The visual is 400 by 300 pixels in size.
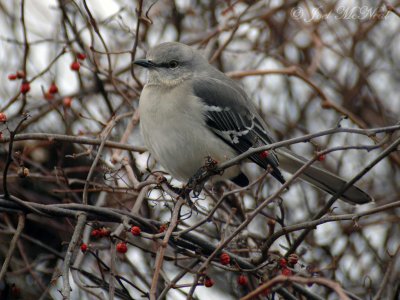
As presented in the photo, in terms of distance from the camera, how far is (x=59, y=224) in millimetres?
5176

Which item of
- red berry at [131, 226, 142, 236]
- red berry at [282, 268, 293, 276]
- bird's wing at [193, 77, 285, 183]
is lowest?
red berry at [131, 226, 142, 236]

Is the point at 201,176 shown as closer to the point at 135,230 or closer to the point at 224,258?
the point at 224,258

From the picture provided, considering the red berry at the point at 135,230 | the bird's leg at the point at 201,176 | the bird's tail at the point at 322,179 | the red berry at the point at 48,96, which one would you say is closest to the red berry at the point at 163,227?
the red berry at the point at 135,230

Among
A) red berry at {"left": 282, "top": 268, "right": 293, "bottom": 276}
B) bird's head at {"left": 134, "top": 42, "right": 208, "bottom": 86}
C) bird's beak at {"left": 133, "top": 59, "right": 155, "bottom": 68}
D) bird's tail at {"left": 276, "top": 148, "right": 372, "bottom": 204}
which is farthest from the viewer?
bird's head at {"left": 134, "top": 42, "right": 208, "bottom": 86}

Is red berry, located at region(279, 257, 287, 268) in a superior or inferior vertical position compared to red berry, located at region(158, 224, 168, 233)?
superior

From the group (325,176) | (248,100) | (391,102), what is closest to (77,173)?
(248,100)

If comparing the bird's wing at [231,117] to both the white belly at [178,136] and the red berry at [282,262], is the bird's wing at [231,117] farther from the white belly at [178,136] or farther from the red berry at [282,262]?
the red berry at [282,262]

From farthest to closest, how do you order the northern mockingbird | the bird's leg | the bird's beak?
the bird's beak → the northern mockingbird → the bird's leg

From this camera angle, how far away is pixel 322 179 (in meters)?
4.45

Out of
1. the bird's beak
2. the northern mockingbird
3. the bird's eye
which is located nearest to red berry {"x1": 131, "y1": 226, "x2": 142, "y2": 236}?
the northern mockingbird

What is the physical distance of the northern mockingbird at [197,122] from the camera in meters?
4.35

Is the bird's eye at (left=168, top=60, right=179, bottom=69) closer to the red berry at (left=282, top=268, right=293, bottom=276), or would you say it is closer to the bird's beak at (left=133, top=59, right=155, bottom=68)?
the bird's beak at (left=133, top=59, right=155, bottom=68)

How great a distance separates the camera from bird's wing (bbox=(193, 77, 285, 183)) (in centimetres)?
455

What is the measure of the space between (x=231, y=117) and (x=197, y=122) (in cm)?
38
